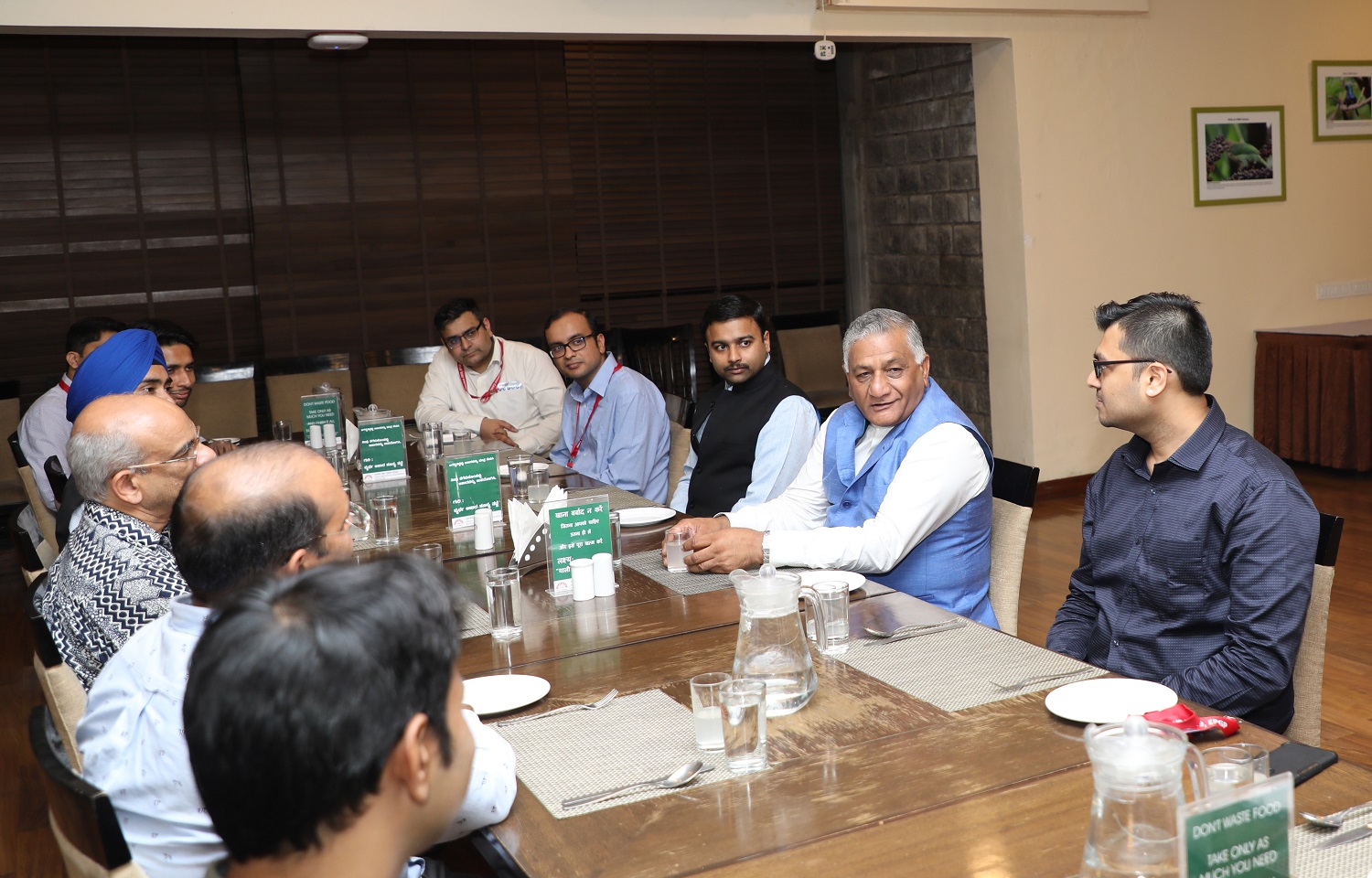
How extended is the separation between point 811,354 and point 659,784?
572cm

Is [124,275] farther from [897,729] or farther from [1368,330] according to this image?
[1368,330]

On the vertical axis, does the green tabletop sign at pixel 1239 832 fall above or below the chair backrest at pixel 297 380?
below

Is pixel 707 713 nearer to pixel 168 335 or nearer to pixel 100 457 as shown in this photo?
pixel 100 457

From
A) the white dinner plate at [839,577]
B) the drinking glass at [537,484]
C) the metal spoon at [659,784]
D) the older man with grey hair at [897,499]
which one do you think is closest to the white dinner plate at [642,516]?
the drinking glass at [537,484]

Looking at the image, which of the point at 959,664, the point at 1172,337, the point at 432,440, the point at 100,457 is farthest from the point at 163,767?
the point at 432,440

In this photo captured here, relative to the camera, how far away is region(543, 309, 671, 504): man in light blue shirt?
4.51 meters

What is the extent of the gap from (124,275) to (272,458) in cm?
561

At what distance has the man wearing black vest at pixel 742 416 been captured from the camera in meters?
3.68

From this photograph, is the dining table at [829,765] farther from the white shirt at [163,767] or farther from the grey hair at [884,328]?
the grey hair at [884,328]

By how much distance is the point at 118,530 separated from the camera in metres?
2.23

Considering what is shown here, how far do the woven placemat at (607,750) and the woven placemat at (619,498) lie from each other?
1.54 meters

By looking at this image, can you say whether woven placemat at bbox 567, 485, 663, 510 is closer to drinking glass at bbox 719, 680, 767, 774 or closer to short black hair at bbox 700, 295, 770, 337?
short black hair at bbox 700, 295, 770, 337

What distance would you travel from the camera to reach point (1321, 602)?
6.84ft

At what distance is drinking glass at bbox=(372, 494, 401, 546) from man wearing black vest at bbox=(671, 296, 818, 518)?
→ 1043 millimetres
